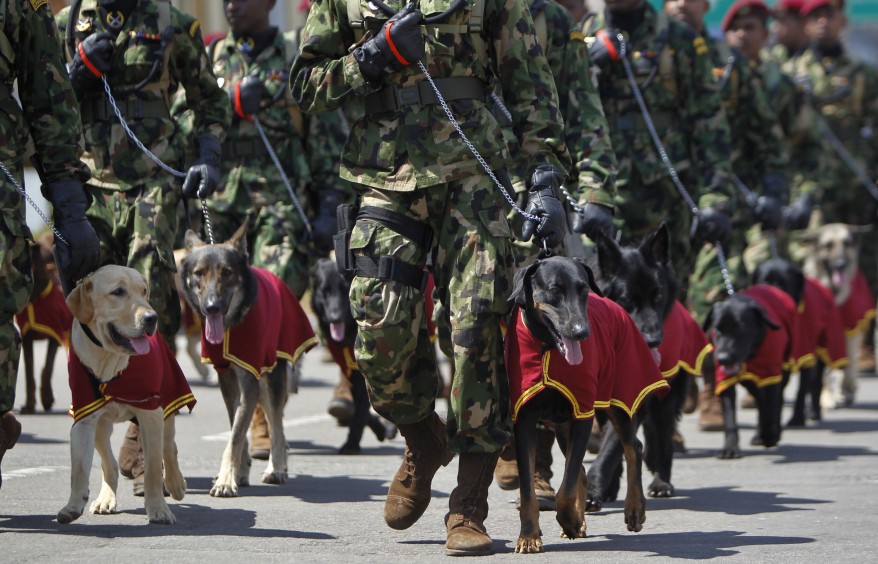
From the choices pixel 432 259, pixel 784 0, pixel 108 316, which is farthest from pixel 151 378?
pixel 784 0

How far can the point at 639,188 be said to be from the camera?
1048cm

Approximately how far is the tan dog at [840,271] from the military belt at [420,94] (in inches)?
313

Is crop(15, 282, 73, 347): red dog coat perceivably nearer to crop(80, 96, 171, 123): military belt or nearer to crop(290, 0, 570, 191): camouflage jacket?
crop(80, 96, 171, 123): military belt

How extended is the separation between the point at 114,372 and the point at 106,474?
65cm

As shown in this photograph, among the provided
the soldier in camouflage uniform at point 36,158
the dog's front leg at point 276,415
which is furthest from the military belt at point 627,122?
the soldier in camouflage uniform at point 36,158

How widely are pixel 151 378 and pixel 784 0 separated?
10.9 meters

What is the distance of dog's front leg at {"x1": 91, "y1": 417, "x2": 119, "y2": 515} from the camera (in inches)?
288

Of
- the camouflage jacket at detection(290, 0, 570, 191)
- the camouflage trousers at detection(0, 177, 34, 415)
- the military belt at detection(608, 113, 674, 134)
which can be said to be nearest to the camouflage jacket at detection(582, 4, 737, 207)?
the military belt at detection(608, 113, 674, 134)

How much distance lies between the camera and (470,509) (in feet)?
21.2

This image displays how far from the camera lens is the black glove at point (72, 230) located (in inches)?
276

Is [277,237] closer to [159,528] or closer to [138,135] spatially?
[138,135]

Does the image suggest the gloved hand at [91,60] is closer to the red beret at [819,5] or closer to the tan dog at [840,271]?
the tan dog at [840,271]

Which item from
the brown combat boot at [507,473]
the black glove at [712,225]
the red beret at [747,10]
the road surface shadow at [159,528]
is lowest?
the road surface shadow at [159,528]

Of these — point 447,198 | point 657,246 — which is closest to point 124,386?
point 447,198
